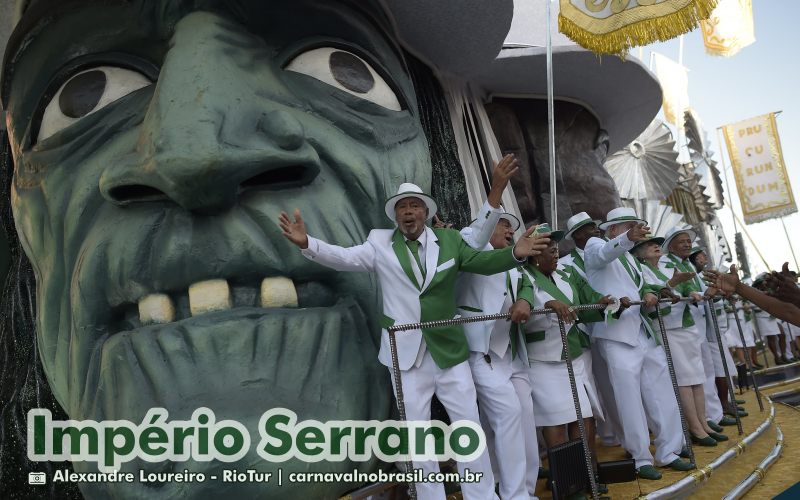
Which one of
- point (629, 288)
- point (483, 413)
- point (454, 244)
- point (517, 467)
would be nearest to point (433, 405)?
point (483, 413)

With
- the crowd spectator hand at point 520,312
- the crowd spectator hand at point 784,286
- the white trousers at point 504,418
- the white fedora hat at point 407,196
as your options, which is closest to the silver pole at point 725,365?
the crowd spectator hand at point 784,286

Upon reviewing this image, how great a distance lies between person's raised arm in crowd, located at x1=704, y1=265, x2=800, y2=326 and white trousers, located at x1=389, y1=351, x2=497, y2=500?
1460 mm

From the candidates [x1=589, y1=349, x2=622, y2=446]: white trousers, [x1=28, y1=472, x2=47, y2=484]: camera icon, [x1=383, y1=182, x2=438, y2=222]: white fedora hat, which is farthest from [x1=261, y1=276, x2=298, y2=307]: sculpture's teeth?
[x1=589, y1=349, x2=622, y2=446]: white trousers

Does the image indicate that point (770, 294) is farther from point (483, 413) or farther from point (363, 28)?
point (363, 28)

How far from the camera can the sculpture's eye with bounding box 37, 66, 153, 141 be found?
304cm

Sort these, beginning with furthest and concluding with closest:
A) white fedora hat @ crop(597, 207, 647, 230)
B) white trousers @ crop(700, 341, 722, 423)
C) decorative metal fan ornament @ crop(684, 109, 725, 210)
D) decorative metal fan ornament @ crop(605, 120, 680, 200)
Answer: decorative metal fan ornament @ crop(684, 109, 725, 210) → decorative metal fan ornament @ crop(605, 120, 680, 200) → white trousers @ crop(700, 341, 722, 423) → white fedora hat @ crop(597, 207, 647, 230)

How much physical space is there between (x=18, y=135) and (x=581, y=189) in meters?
4.94

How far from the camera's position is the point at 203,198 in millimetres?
2504

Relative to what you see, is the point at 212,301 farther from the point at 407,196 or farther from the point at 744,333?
the point at 744,333

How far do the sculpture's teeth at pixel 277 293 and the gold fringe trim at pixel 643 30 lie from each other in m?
3.13

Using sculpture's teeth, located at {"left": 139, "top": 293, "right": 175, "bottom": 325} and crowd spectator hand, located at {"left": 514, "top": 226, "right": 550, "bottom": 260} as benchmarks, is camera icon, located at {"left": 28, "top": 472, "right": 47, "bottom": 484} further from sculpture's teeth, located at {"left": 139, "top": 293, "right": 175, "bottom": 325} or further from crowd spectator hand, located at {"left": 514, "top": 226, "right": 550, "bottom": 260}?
crowd spectator hand, located at {"left": 514, "top": 226, "right": 550, "bottom": 260}

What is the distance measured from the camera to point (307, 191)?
2793mm

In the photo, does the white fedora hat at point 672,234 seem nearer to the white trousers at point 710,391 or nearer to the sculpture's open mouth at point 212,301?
the white trousers at point 710,391

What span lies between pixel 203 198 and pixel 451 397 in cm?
134
